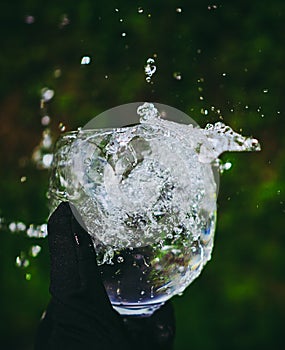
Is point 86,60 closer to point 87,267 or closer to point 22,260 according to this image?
point 22,260

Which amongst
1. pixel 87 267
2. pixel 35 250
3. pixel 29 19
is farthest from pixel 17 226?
pixel 87 267

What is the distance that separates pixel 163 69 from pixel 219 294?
1348 mm

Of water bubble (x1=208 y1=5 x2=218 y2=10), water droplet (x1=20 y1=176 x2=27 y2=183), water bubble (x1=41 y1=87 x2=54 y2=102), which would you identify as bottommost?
water droplet (x1=20 y1=176 x2=27 y2=183)

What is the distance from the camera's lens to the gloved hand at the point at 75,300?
1.36 meters

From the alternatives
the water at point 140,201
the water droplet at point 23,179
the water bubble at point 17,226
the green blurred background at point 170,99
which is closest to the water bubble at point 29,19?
the green blurred background at point 170,99

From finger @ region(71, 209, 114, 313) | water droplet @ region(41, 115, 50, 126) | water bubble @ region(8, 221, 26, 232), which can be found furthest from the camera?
water bubble @ region(8, 221, 26, 232)

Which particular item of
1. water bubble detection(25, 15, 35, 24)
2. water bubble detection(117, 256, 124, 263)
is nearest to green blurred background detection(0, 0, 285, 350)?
water bubble detection(25, 15, 35, 24)

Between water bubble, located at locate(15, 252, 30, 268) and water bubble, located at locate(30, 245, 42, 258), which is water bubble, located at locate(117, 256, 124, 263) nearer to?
water bubble, located at locate(30, 245, 42, 258)

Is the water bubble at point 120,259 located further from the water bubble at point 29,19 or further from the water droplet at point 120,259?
the water bubble at point 29,19

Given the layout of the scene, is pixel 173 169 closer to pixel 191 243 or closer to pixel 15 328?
pixel 191 243

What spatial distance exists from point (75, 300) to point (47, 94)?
2.56 meters

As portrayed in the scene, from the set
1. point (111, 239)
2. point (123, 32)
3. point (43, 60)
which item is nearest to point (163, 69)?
point (123, 32)

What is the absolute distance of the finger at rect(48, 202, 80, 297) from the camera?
136 cm

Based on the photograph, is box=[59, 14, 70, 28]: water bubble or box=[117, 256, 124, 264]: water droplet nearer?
box=[117, 256, 124, 264]: water droplet
